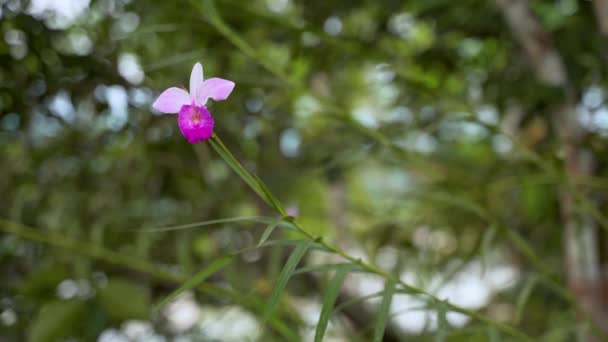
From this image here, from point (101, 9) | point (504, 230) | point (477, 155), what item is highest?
point (477, 155)

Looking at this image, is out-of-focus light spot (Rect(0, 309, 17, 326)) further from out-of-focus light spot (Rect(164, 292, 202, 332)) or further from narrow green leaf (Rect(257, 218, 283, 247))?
narrow green leaf (Rect(257, 218, 283, 247))

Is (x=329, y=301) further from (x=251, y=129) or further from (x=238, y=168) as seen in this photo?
(x=251, y=129)

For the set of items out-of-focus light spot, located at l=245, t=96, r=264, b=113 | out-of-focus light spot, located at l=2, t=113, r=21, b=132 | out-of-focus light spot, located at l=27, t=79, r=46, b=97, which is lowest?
out-of-focus light spot, located at l=2, t=113, r=21, b=132

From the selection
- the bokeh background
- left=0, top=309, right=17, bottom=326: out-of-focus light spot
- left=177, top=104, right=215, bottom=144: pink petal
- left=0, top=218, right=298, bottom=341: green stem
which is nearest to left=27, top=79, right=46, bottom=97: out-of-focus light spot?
the bokeh background

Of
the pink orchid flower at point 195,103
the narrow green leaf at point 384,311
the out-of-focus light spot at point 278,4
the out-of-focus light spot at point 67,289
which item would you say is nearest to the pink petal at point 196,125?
the pink orchid flower at point 195,103

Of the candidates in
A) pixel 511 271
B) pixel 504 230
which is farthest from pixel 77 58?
pixel 511 271

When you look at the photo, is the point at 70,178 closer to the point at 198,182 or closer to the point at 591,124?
the point at 198,182
